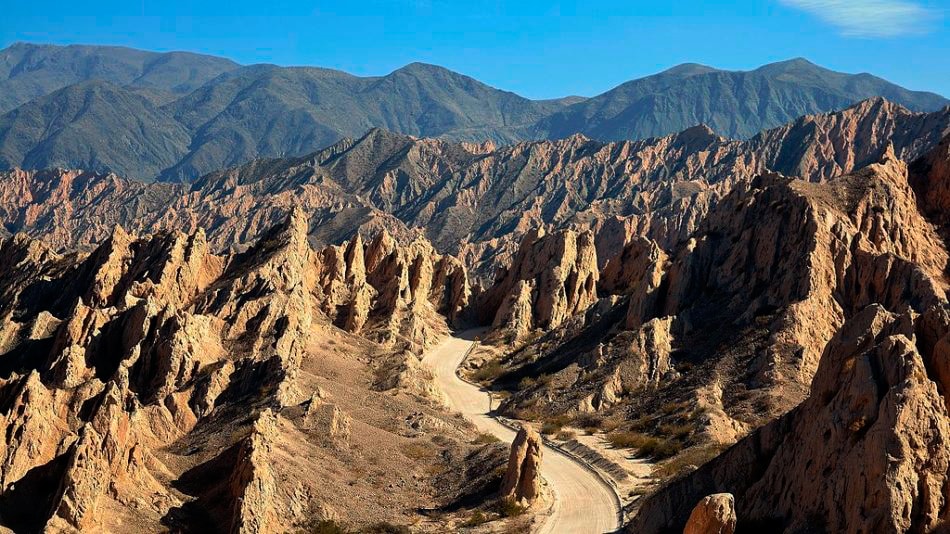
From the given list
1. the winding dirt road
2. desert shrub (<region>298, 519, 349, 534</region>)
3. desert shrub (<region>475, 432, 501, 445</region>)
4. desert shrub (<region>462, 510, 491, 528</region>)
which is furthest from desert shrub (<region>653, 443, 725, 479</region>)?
desert shrub (<region>298, 519, 349, 534</region>)

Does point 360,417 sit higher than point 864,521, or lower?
higher

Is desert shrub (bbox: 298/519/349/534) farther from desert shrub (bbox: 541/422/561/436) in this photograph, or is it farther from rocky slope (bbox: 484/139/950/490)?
desert shrub (bbox: 541/422/561/436)

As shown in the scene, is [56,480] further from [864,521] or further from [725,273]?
[725,273]

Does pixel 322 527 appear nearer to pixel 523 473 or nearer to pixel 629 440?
pixel 523 473

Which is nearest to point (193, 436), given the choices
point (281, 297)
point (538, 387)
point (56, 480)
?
point (56, 480)

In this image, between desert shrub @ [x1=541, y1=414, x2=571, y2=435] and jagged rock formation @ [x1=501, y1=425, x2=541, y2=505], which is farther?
desert shrub @ [x1=541, y1=414, x2=571, y2=435]
